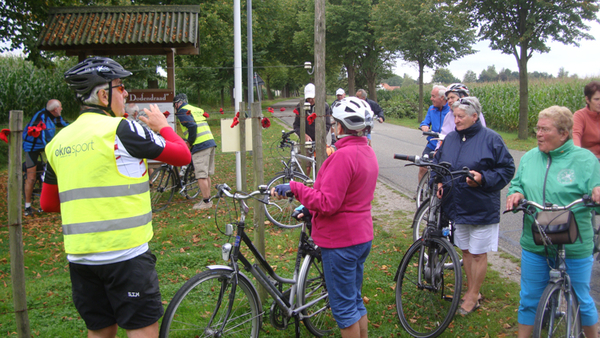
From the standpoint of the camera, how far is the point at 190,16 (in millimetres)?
10016

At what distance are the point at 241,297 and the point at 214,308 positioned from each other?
0.21 metres

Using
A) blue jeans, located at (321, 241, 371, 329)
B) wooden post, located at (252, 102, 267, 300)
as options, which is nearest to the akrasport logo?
blue jeans, located at (321, 241, 371, 329)

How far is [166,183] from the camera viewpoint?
909cm

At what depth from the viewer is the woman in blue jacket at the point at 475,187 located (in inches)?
158

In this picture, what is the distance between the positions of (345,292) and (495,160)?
193 centimetres

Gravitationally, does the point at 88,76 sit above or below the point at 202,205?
above

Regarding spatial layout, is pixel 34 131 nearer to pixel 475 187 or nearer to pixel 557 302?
pixel 475 187

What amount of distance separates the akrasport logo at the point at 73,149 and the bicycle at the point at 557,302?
2895mm

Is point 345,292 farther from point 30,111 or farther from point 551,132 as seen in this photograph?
point 30,111

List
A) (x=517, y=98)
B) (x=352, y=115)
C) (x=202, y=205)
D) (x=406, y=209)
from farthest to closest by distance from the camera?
1. (x=517, y=98)
2. (x=202, y=205)
3. (x=406, y=209)
4. (x=352, y=115)

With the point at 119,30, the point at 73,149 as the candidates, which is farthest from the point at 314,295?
the point at 119,30

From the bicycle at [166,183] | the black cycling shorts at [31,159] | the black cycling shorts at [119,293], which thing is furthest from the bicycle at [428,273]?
the black cycling shorts at [31,159]

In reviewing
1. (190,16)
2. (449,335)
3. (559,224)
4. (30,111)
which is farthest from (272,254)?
(30,111)

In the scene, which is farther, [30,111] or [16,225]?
[30,111]
